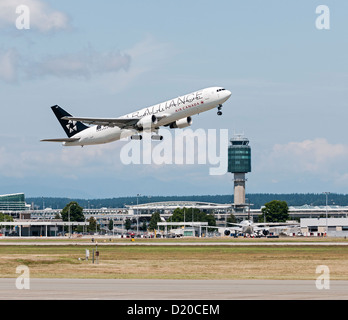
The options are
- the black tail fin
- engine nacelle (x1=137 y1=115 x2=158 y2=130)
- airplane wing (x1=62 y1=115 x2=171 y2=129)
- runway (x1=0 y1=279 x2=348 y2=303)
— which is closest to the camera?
runway (x1=0 y1=279 x2=348 y2=303)

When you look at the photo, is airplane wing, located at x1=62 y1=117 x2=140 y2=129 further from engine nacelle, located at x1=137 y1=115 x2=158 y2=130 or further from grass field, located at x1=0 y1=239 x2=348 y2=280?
grass field, located at x1=0 y1=239 x2=348 y2=280

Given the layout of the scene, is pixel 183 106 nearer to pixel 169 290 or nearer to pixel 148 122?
pixel 148 122

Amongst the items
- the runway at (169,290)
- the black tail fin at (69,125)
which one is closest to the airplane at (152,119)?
the black tail fin at (69,125)

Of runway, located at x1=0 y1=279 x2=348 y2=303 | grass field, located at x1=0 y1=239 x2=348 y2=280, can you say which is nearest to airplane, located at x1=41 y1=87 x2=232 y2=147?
grass field, located at x1=0 y1=239 x2=348 y2=280

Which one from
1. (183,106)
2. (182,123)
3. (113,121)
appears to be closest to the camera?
(183,106)

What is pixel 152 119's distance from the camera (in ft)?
272

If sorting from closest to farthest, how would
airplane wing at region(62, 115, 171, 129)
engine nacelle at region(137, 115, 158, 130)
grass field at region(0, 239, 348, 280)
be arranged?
grass field at region(0, 239, 348, 280)
engine nacelle at region(137, 115, 158, 130)
airplane wing at region(62, 115, 171, 129)

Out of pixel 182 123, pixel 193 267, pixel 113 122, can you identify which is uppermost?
pixel 113 122

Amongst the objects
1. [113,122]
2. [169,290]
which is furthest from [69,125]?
[169,290]

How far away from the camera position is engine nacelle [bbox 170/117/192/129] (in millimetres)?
87125

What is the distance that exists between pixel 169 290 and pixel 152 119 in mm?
46780

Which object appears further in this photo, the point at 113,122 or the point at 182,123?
the point at 113,122
